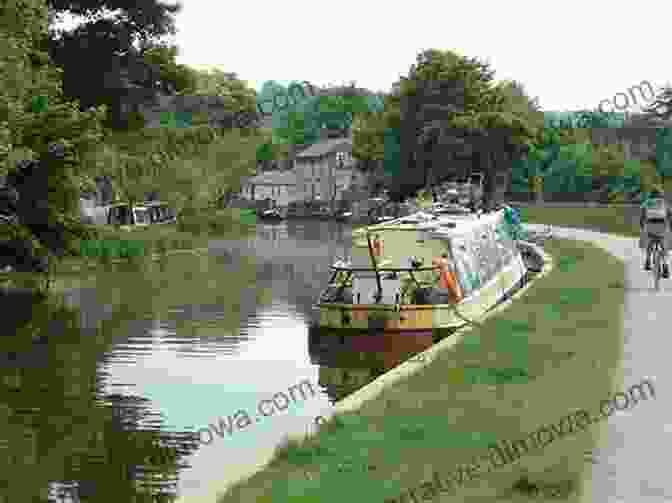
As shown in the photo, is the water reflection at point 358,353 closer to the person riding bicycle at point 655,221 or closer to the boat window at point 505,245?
the person riding bicycle at point 655,221

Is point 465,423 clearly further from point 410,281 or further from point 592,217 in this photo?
point 592,217

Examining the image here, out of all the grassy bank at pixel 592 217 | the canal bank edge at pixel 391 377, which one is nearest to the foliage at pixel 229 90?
the grassy bank at pixel 592 217

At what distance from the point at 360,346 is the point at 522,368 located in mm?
8508

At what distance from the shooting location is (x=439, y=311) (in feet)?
80.3

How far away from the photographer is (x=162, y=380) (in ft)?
65.7

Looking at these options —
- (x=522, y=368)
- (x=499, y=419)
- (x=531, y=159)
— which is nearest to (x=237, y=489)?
(x=499, y=419)

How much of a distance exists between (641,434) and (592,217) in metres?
59.4

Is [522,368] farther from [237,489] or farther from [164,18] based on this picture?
[164,18]

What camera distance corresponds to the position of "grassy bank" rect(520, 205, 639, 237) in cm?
6319

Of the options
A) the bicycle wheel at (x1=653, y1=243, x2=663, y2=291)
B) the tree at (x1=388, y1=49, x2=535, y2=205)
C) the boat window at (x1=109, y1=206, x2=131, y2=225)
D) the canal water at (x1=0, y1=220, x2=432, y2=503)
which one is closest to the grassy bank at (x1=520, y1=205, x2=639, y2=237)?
the tree at (x1=388, y1=49, x2=535, y2=205)

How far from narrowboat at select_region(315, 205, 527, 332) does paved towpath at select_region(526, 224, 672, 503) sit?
15.8ft

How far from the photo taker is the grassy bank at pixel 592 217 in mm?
63188

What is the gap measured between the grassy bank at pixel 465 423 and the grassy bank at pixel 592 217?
39.9m

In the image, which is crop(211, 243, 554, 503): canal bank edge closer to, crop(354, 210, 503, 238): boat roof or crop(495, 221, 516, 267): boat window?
crop(354, 210, 503, 238): boat roof
